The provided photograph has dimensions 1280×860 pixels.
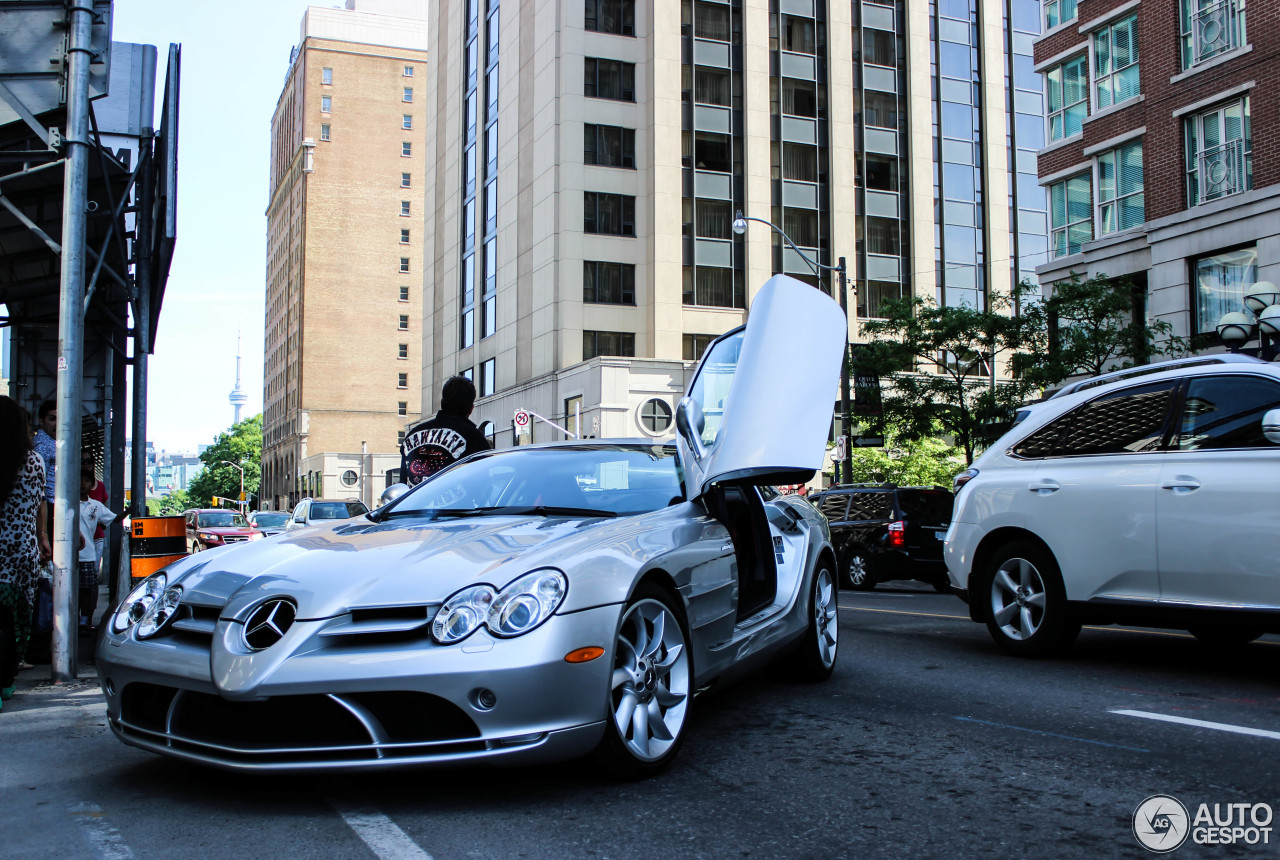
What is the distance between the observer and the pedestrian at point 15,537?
216 inches

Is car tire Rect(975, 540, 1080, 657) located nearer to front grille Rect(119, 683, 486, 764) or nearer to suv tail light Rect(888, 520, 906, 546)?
front grille Rect(119, 683, 486, 764)

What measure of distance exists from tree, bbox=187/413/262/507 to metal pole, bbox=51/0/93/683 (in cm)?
11682

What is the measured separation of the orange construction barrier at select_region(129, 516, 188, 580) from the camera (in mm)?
7605

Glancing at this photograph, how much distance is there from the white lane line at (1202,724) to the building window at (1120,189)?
21.5 metres

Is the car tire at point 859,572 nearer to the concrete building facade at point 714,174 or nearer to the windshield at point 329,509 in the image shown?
the windshield at point 329,509

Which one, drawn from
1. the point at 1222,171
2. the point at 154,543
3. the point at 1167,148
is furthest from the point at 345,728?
the point at 1167,148

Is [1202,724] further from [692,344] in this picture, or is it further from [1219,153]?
[692,344]

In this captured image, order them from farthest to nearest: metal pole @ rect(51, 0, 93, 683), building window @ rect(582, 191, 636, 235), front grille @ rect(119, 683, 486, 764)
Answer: building window @ rect(582, 191, 636, 235) < metal pole @ rect(51, 0, 93, 683) < front grille @ rect(119, 683, 486, 764)

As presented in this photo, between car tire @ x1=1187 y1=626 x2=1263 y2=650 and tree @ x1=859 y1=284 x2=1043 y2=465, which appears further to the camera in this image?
tree @ x1=859 y1=284 x2=1043 y2=465

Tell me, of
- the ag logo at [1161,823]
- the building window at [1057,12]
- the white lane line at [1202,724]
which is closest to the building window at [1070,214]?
the building window at [1057,12]

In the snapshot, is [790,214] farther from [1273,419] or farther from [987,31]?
[1273,419]

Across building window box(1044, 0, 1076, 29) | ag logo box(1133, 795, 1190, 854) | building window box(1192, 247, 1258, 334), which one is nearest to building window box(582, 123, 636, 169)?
building window box(1044, 0, 1076, 29)

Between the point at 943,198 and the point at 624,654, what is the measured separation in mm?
44704

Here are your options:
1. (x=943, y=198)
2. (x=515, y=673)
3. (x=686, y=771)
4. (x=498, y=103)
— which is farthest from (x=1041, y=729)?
(x=498, y=103)
